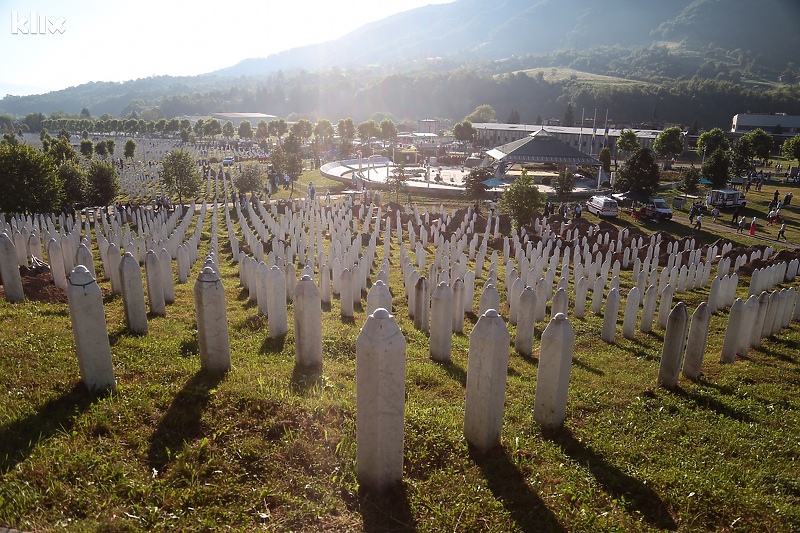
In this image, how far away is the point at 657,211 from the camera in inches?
1239

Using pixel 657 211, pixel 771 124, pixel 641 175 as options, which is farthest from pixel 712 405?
pixel 771 124

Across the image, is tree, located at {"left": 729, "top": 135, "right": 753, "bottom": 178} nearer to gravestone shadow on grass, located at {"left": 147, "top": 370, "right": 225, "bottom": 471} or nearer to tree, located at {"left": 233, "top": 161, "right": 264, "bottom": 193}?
tree, located at {"left": 233, "top": 161, "right": 264, "bottom": 193}

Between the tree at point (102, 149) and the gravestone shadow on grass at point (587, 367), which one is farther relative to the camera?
the tree at point (102, 149)

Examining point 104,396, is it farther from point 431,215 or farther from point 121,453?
point 431,215

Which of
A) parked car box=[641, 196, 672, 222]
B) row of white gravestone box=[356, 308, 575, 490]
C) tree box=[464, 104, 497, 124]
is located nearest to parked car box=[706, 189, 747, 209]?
parked car box=[641, 196, 672, 222]

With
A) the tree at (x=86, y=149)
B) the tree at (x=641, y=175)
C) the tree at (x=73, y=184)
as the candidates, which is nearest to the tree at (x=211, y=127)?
the tree at (x=86, y=149)

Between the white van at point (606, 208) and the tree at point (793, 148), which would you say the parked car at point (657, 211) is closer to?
the white van at point (606, 208)

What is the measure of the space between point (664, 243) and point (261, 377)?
20477 mm

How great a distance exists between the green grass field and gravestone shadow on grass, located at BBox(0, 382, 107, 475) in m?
0.02

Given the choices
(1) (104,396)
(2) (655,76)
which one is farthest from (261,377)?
(2) (655,76)

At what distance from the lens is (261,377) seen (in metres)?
6.32

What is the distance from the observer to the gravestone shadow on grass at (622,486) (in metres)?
4.35

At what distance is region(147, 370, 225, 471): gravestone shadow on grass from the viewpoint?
4.65m

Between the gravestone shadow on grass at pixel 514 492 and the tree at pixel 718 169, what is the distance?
141 ft
